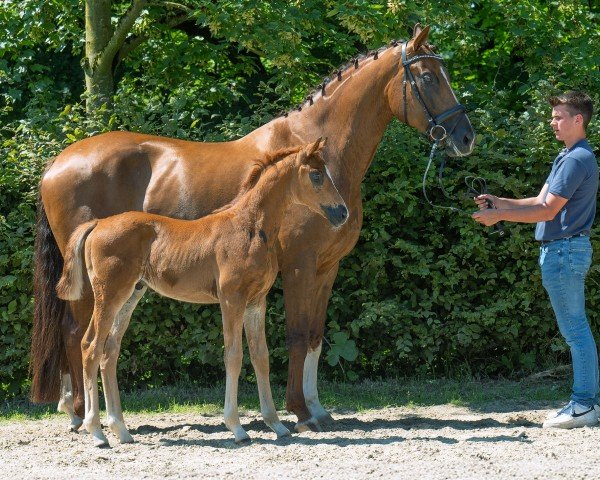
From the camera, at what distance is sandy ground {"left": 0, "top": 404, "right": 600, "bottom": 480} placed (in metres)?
5.35

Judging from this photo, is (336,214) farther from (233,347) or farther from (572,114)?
(572,114)

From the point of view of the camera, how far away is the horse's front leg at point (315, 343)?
22.9 feet

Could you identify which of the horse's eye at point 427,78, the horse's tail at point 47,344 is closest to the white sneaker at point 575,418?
the horse's eye at point 427,78

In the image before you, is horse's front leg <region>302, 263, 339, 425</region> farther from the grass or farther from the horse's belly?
the horse's belly

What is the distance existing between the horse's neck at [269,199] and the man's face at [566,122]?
6.13 ft

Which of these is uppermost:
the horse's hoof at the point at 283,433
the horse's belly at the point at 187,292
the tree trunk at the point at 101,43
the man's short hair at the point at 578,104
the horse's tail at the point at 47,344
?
the tree trunk at the point at 101,43

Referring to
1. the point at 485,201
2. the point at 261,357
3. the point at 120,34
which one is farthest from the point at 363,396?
the point at 120,34

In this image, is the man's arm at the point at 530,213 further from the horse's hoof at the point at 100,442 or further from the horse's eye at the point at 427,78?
the horse's hoof at the point at 100,442

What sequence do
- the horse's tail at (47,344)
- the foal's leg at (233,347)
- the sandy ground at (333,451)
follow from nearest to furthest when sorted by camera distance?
the sandy ground at (333,451)
the foal's leg at (233,347)
the horse's tail at (47,344)

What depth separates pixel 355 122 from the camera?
6.92 metres

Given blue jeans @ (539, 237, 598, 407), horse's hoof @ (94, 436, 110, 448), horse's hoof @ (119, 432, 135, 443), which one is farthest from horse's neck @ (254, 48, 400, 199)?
horse's hoof @ (94, 436, 110, 448)

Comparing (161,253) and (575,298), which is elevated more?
(161,253)

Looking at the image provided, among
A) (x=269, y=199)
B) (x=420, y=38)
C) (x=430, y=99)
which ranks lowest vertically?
(x=269, y=199)

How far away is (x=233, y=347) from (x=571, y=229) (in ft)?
7.89
